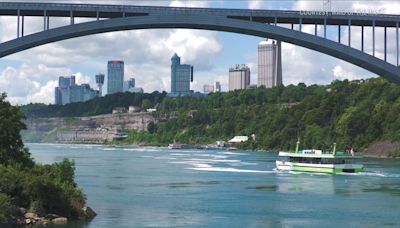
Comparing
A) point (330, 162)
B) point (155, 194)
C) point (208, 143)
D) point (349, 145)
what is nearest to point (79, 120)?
point (208, 143)

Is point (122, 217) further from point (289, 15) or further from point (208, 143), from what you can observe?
point (208, 143)

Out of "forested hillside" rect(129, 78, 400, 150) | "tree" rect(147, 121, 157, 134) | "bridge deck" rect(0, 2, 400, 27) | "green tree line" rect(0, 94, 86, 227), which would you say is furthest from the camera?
"tree" rect(147, 121, 157, 134)

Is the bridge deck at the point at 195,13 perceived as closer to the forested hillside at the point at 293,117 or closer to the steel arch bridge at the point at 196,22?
the steel arch bridge at the point at 196,22

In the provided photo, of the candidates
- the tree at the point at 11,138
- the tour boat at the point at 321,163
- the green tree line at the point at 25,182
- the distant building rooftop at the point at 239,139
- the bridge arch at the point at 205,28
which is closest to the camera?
the green tree line at the point at 25,182

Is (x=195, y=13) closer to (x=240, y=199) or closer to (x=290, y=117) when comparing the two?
(x=240, y=199)

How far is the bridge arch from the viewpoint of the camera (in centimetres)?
3023

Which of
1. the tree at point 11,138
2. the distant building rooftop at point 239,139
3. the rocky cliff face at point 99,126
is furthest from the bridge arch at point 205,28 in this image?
the rocky cliff face at point 99,126

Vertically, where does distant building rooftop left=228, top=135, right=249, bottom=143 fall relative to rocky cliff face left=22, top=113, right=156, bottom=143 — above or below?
below

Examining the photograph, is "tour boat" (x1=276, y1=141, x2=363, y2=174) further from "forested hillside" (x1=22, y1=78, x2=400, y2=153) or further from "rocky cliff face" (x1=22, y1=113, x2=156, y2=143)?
"rocky cliff face" (x1=22, y1=113, x2=156, y2=143)

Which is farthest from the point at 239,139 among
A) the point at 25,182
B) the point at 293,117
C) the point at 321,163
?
the point at 25,182

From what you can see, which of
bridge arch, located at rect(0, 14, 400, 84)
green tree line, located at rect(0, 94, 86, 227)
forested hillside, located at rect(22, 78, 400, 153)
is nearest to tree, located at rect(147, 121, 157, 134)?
forested hillside, located at rect(22, 78, 400, 153)

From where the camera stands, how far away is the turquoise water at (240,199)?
86.1ft

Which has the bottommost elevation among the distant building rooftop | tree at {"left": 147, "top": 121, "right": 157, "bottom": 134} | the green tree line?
the green tree line

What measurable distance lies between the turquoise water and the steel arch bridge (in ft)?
20.7
